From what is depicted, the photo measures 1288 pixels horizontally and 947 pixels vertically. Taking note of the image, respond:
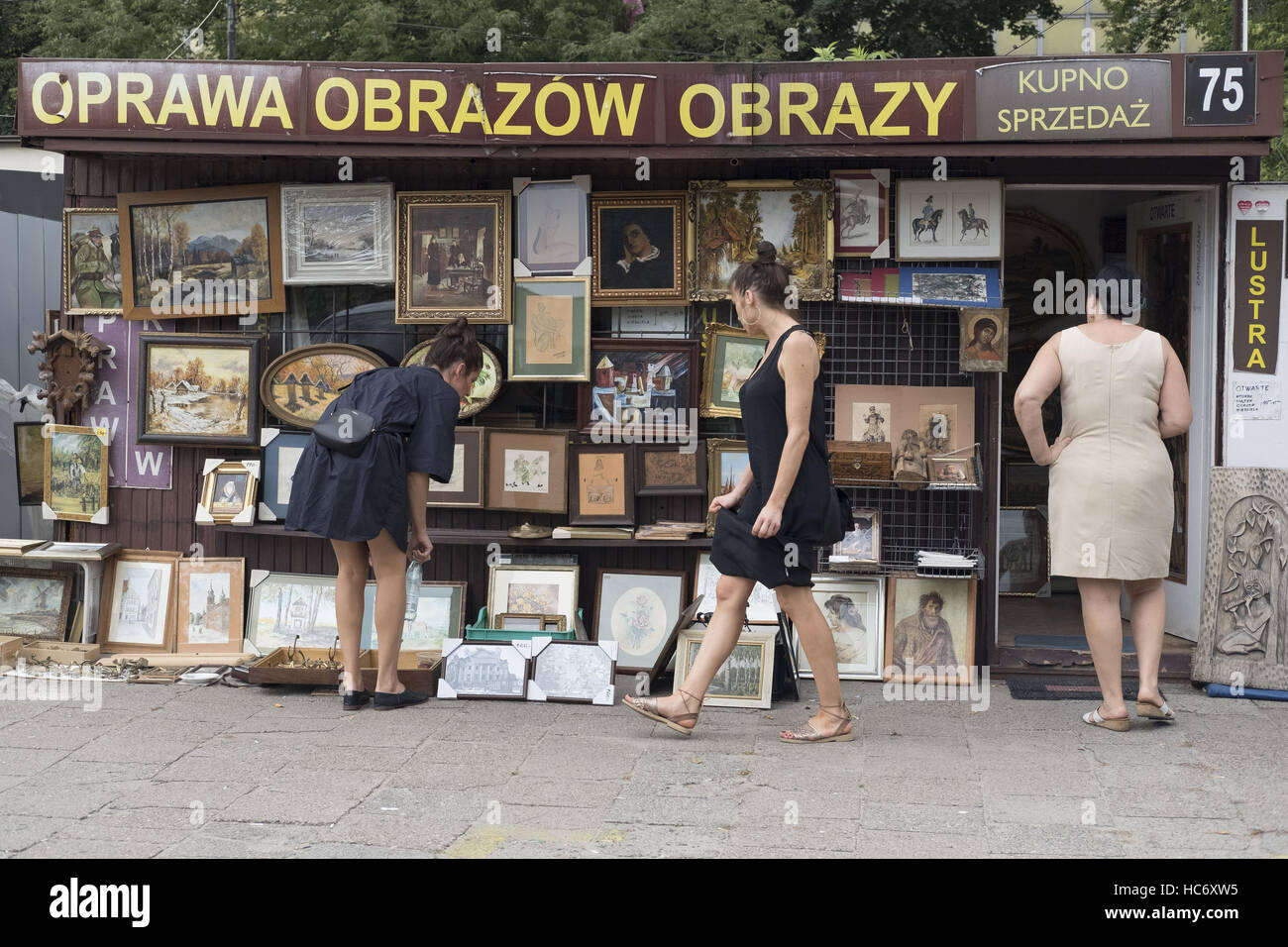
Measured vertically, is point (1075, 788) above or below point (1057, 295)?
below

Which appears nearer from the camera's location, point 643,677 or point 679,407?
point 643,677

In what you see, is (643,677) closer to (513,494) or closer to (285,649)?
(513,494)

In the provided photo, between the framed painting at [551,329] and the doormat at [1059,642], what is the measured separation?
9.60 ft

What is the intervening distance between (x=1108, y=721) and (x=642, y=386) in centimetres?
288

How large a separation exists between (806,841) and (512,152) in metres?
3.84

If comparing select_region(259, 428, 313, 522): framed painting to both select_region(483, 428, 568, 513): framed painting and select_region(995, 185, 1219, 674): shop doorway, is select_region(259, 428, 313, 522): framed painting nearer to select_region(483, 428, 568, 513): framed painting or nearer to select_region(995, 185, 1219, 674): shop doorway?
select_region(483, 428, 568, 513): framed painting

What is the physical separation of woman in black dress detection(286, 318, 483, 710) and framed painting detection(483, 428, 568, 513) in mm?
952

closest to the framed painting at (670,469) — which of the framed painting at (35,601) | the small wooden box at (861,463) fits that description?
the small wooden box at (861,463)

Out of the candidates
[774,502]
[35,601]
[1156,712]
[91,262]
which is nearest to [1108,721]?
[1156,712]

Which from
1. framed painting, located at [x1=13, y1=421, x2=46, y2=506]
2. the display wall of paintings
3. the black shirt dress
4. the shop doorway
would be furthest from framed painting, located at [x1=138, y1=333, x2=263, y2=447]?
the shop doorway

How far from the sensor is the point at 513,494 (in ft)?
23.9

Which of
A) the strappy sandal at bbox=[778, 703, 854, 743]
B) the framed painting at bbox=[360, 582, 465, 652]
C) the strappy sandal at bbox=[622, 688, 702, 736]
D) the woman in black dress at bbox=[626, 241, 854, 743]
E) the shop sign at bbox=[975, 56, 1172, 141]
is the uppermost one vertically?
the shop sign at bbox=[975, 56, 1172, 141]

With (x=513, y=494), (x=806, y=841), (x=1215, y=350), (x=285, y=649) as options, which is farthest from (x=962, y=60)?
(x=285, y=649)

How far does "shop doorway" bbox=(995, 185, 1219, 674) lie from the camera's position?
282 inches
